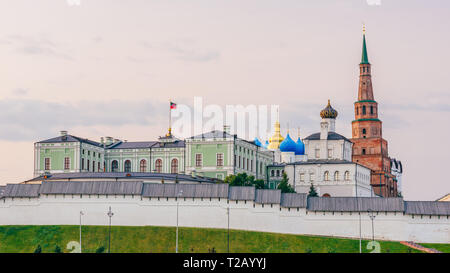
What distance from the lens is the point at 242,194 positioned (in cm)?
8375

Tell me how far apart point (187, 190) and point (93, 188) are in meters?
9.91

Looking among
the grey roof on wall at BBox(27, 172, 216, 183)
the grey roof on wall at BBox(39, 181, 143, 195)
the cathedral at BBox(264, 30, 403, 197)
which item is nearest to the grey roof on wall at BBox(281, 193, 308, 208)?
the grey roof on wall at BBox(39, 181, 143, 195)

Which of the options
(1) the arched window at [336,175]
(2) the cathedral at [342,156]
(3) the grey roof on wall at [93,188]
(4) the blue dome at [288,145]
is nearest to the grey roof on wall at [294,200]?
(3) the grey roof on wall at [93,188]

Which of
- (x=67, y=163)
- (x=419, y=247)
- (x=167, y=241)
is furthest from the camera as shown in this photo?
(x=67, y=163)

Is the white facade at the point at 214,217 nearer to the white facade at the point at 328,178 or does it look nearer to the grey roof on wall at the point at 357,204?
the grey roof on wall at the point at 357,204

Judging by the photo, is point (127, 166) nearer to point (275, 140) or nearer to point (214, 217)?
point (275, 140)

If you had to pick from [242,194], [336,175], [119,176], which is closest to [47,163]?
[119,176]

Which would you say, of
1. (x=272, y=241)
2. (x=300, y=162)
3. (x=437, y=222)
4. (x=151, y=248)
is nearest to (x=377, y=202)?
(x=437, y=222)

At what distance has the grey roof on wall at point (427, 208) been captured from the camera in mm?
80375

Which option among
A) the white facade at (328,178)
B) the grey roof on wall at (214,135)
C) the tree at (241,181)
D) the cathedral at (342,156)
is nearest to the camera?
the tree at (241,181)

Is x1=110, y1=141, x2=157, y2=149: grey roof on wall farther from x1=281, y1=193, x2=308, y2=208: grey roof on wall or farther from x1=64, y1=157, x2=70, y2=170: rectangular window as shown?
x1=281, y1=193, x2=308, y2=208: grey roof on wall

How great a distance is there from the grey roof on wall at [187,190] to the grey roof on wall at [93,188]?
122cm

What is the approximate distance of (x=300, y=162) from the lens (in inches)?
4540
